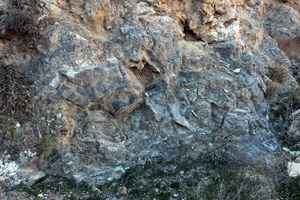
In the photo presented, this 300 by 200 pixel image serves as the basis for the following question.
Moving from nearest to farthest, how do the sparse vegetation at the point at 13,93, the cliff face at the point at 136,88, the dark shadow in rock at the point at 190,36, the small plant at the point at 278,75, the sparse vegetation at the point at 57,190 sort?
the sparse vegetation at the point at 57,190
the sparse vegetation at the point at 13,93
the cliff face at the point at 136,88
the dark shadow in rock at the point at 190,36
the small plant at the point at 278,75

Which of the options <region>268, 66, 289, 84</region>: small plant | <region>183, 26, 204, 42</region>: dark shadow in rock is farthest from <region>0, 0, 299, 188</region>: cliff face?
<region>268, 66, 289, 84</region>: small plant

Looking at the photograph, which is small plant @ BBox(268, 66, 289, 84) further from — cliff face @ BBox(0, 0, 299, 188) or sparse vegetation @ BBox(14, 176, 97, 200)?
sparse vegetation @ BBox(14, 176, 97, 200)

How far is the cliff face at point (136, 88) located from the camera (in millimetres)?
4572

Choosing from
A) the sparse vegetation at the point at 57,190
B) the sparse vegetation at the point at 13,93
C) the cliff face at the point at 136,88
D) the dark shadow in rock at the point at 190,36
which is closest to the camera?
the sparse vegetation at the point at 57,190

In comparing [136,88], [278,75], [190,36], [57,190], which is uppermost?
[190,36]

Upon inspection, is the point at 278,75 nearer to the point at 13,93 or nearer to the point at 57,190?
the point at 57,190

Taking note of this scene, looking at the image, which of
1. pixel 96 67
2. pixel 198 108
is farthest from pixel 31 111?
pixel 198 108

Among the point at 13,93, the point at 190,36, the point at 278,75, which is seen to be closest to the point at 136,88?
the point at 13,93

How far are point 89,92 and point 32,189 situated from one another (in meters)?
1.87

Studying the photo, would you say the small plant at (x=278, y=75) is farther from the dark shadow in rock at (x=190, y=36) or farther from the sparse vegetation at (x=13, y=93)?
the sparse vegetation at (x=13, y=93)

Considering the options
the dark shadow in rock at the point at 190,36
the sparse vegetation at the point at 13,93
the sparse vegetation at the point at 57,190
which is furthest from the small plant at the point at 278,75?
the sparse vegetation at the point at 13,93

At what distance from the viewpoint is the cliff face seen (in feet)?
15.0

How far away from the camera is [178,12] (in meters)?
5.99

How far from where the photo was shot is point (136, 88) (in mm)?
5047
